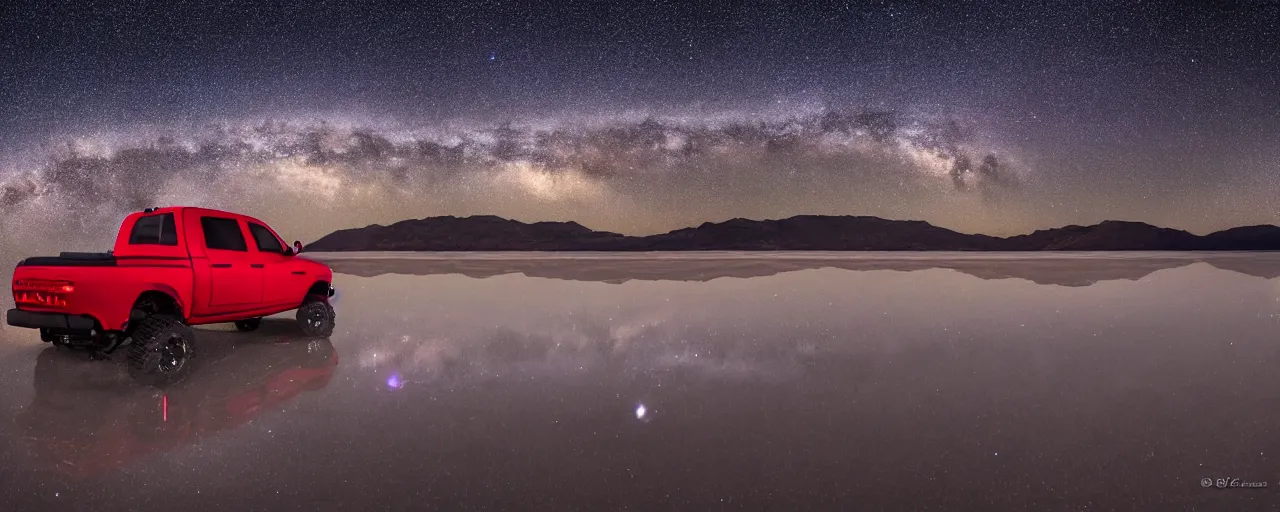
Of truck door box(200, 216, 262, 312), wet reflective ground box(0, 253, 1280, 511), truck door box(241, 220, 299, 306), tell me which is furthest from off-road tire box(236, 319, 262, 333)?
truck door box(200, 216, 262, 312)

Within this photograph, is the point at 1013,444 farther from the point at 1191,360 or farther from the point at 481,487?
the point at 1191,360

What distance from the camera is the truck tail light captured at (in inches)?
291

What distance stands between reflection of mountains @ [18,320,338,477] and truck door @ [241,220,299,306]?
32.6 inches

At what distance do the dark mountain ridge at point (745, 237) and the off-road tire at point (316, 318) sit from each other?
4983 inches

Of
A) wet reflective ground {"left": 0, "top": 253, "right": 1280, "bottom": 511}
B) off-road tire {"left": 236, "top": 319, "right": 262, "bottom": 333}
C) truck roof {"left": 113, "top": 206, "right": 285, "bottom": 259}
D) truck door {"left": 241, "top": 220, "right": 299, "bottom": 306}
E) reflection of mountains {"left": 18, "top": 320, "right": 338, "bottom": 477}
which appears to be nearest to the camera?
wet reflective ground {"left": 0, "top": 253, "right": 1280, "bottom": 511}

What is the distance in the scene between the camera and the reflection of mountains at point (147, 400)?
17.2 ft

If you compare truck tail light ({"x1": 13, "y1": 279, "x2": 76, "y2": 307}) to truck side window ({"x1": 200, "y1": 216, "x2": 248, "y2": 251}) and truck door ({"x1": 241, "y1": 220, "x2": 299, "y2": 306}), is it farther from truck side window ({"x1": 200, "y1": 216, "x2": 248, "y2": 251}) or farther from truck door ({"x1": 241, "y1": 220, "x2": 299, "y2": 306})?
truck door ({"x1": 241, "y1": 220, "x2": 299, "y2": 306})

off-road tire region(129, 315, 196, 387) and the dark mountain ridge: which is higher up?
the dark mountain ridge

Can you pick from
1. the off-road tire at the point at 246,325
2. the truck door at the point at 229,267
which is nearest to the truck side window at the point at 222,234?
the truck door at the point at 229,267

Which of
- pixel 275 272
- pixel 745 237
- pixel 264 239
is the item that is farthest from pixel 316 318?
pixel 745 237

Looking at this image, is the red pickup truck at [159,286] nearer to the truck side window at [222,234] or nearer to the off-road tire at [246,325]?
the truck side window at [222,234]

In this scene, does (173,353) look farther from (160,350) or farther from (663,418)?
(663,418)

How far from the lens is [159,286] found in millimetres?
7816

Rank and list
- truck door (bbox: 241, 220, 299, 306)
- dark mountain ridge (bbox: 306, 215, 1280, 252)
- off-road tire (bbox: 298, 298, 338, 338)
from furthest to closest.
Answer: dark mountain ridge (bbox: 306, 215, 1280, 252) < off-road tire (bbox: 298, 298, 338, 338) < truck door (bbox: 241, 220, 299, 306)
